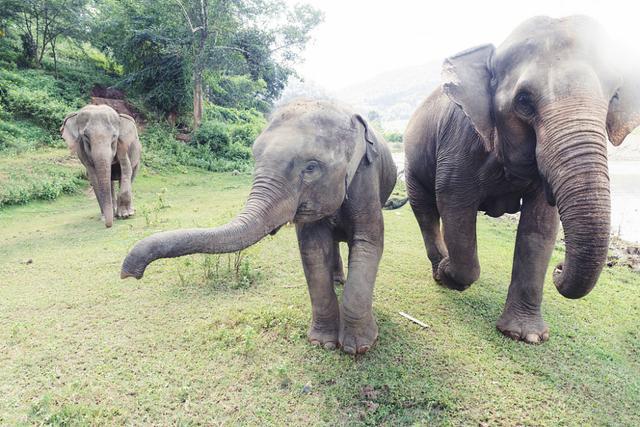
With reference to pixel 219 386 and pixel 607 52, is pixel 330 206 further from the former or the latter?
pixel 607 52

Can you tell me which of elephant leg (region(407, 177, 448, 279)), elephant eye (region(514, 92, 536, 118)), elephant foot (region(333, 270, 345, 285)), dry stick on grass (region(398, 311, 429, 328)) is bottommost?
dry stick on grass (region(398, 311, 429, 328))

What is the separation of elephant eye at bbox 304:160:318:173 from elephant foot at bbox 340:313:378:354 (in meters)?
1.28

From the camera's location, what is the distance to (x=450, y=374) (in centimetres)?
317

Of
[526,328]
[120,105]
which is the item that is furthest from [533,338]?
[120,105]

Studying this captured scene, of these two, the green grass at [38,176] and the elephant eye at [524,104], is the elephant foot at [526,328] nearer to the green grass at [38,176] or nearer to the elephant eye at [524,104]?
the elephant eye at [524,104]

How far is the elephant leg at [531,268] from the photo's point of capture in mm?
3492

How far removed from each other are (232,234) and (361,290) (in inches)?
48.0

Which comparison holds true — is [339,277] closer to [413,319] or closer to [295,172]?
[413,319]

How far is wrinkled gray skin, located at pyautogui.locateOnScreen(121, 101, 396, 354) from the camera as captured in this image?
2420mm

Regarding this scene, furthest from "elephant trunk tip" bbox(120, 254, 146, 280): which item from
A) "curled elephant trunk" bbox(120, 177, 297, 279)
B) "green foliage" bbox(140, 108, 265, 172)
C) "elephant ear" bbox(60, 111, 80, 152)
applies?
"green foliage" bbox(140, 108, 265, 172)

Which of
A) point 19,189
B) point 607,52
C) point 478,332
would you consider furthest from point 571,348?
point 19,189

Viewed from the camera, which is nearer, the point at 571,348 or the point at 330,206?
the point at 330,206

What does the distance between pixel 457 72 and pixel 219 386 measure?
282 cm

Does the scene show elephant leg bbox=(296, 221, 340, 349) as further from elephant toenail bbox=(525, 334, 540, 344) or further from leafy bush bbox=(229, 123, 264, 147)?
leafy bush bbox=(229, 123, 264, 147)
